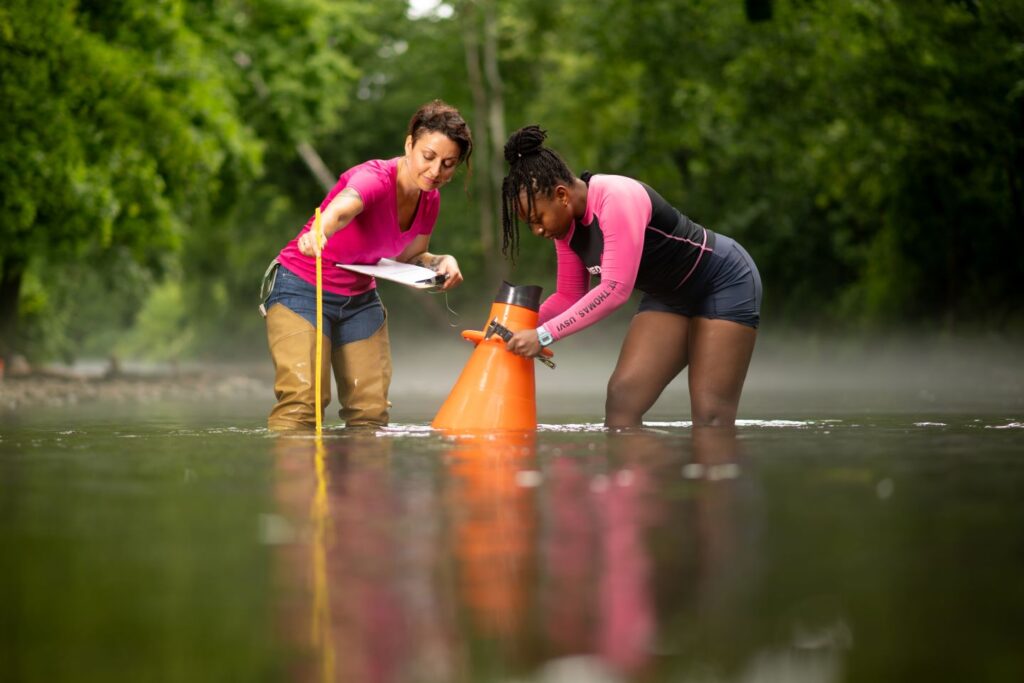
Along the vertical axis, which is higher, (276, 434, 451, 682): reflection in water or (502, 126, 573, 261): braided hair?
(502, 126, 573, 261): braided hair

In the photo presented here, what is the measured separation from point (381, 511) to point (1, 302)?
23.0m

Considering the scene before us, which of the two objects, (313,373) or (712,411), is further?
(712,411)

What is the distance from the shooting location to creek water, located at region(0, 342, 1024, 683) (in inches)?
115

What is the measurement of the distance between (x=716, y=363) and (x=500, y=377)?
118 cm

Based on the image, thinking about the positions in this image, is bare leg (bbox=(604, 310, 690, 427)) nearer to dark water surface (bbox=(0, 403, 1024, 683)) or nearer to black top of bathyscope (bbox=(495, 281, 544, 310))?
black top of bathyscope (bbox=(495, 281, 544, 310))

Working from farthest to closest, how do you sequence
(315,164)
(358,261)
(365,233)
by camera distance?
(315,164) < (358,261) < (365,233)

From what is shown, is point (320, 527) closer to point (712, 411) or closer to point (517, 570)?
point (517, 570)

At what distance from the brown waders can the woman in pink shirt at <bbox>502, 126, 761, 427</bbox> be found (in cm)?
93

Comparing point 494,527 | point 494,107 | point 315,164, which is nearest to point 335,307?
point 494,527

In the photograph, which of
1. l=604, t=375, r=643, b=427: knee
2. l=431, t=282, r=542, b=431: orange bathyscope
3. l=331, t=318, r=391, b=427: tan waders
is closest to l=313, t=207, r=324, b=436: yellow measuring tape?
l=331, t=318, r=391, b=427: tan waders

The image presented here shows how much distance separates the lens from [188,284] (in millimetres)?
50312

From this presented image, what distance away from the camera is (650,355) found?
839cm

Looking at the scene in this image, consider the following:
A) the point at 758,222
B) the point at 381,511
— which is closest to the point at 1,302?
the point at 758,222

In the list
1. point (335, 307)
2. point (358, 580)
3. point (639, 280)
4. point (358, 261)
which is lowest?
point (358, 580)
